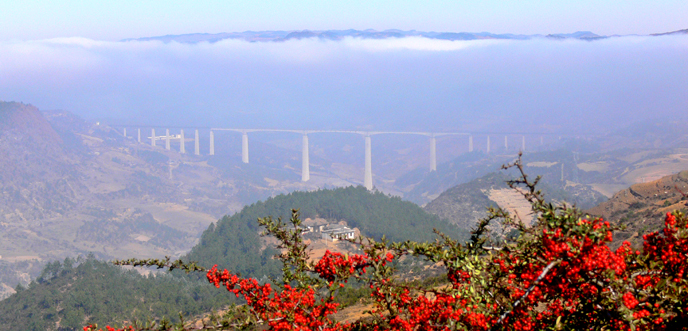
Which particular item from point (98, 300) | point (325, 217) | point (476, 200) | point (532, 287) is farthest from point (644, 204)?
point (476, 200)

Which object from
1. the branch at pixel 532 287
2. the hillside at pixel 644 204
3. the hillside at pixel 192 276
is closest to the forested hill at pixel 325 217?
the hillside at pixel 192 276

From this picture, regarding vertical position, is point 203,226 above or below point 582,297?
below

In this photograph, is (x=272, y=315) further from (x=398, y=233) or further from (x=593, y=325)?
(x=398, y=233)

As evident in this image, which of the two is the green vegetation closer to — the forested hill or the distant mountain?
the forested hill

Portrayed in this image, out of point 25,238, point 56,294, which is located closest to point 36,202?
point 25,238

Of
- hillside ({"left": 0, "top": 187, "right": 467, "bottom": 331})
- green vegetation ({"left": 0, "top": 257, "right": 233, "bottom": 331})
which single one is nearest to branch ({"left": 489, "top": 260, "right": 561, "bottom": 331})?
hillside ({"left": 0, "top": 187, "right": 467, "bottom": 331})

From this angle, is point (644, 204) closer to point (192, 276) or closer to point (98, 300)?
point (192, 276)
